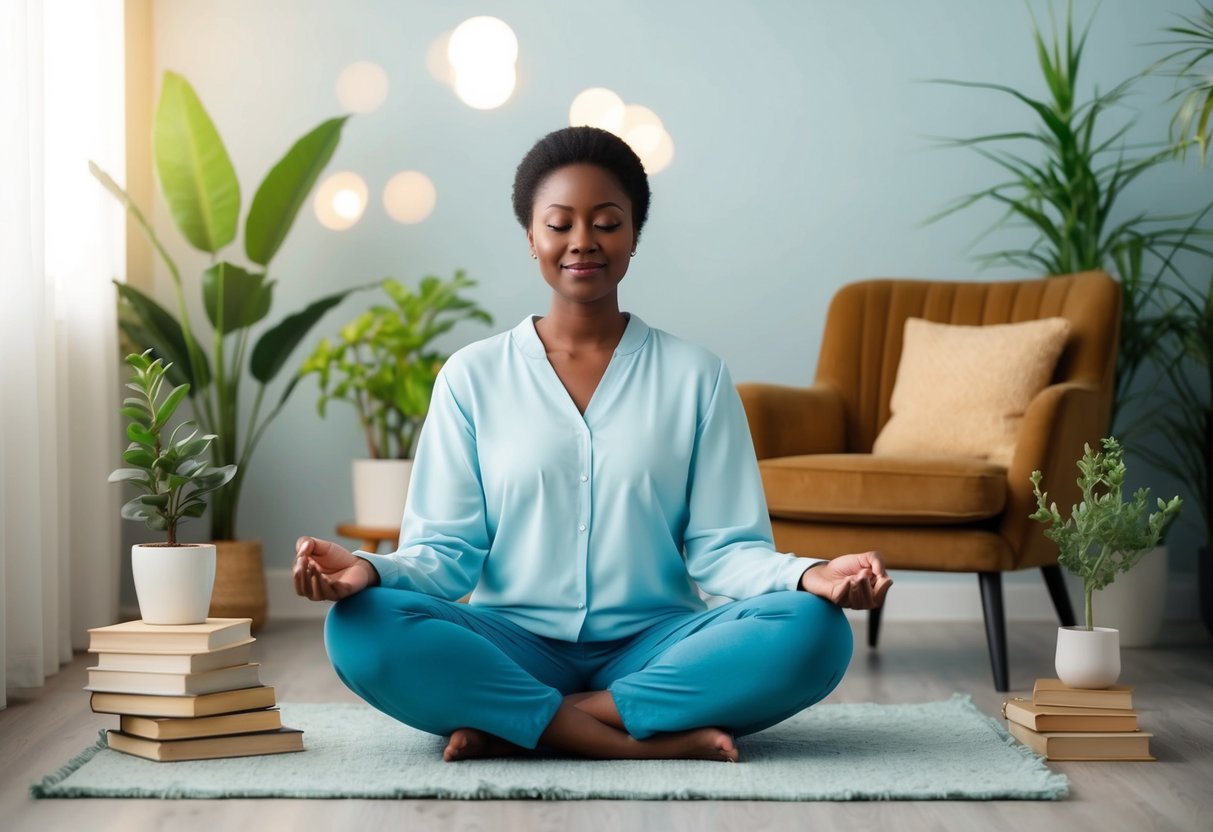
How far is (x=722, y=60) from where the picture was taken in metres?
3.88

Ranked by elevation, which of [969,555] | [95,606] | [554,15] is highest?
[554,15]

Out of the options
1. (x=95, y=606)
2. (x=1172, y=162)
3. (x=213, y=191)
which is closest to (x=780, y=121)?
(x=1172, y=162)

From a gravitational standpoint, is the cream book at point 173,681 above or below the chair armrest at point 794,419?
below

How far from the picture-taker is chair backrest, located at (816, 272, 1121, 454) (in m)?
3.35

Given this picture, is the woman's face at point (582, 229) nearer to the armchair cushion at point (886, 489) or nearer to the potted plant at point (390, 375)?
A: the armchair cushion at point (886, 489)

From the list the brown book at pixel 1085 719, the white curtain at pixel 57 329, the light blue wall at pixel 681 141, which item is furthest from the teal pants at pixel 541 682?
the light blue wall at pixel 681 141

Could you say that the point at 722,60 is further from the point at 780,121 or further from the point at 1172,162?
the point at 1172,162

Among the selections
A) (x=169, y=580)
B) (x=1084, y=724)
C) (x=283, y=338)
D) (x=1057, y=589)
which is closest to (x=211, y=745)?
(x=169, y=580)

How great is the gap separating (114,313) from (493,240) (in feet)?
3.42

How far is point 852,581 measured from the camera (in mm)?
1796

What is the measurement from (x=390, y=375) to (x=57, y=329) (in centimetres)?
81

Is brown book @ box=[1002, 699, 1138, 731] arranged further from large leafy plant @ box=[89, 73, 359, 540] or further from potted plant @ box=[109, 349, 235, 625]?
large leafy plant @ box=[89, 73, 359, 540]

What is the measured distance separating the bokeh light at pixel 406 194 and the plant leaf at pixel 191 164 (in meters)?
0.49

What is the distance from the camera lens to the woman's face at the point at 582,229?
6.72 ft
